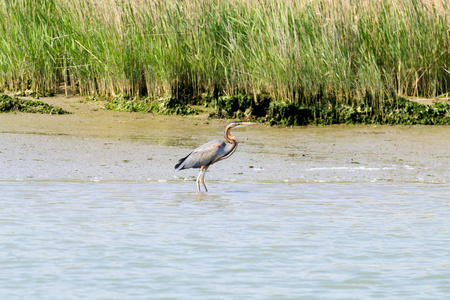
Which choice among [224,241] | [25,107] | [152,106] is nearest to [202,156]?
[224,241]

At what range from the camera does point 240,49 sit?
411 inches

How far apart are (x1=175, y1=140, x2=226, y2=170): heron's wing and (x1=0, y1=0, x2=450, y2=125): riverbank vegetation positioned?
2.62 meters

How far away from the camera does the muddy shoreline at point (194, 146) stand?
7.78 meters

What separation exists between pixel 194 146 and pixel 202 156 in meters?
1.56

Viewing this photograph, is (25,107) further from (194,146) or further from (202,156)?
(202,156)

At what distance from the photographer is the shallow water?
183 inches

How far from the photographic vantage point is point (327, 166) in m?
8.10

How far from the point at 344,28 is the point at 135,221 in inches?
205

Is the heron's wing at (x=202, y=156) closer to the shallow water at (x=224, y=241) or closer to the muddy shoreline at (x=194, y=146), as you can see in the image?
the shallow water at (x=224, y=241)

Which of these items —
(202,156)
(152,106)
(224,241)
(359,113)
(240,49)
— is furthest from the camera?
(152,106)

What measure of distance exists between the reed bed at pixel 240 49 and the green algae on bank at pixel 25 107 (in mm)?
648

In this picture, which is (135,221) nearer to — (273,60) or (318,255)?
(318,255)

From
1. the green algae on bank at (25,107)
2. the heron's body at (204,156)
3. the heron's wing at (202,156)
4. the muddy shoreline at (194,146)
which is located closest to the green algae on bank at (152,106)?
the muddy shoreline at (194,146)

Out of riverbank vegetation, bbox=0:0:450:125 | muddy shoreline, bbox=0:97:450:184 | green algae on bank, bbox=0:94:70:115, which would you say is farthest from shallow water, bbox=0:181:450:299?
green algae on bank, bbox=0:94:70:115
